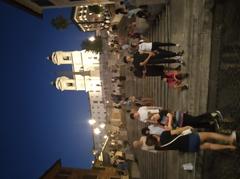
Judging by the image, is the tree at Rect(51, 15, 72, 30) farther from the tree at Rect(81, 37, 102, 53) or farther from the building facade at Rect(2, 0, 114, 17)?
the building facade at Rect(2, 0, 114, 17)

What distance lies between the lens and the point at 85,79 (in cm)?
6781

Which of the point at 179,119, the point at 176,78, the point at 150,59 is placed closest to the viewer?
the point at 179,119

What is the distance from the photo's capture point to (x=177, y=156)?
12.2 m

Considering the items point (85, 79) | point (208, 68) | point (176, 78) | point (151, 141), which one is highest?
point (208, 68)

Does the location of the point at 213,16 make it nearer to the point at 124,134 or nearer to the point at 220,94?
the point at 220,94

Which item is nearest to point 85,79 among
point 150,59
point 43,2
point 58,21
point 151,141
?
point 58,21

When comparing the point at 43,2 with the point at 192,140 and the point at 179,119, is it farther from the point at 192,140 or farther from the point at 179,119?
the point at 192,140

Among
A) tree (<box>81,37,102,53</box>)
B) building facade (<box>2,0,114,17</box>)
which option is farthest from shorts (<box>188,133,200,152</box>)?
tree (<box>81,37,102,53</box>)

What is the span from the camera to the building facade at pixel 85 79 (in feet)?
219

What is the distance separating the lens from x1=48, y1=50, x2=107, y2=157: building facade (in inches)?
2625

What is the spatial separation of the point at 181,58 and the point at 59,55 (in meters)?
59.6

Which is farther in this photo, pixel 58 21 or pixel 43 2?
pixel 58 21

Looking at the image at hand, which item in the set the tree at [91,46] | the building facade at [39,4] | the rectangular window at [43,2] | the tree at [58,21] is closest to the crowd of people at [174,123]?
the building facade at [39,4]

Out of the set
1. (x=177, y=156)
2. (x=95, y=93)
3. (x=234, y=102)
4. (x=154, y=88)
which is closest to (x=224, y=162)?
(x=234, y=102)
